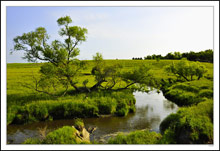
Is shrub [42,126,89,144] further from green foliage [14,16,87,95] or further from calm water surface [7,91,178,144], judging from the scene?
green foliage [14,16,87,95]

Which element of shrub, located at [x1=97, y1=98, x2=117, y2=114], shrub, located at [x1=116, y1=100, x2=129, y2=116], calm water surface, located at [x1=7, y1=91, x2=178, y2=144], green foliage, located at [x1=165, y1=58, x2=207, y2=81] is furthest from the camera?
green foliage, located at [x1=165, y1=58, x2=207, y2=81]

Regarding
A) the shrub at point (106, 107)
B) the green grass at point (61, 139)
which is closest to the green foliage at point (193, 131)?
the green grass at point (61, 139)

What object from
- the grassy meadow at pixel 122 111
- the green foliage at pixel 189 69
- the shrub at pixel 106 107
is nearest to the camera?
the grassy meadow at pixel 122 111

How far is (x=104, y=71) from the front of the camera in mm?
19188

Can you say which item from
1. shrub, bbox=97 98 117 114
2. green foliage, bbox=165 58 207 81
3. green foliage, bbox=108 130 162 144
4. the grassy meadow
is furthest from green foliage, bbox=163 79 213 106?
green foliage, bbox=108 130 162 144

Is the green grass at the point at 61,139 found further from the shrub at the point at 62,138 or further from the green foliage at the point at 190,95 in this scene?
the green foliage at the point at 190,95

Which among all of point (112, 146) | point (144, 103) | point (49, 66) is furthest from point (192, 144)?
point (49, 66)

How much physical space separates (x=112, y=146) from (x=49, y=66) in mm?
10956

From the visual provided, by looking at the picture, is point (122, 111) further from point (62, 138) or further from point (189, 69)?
point (189, 69)

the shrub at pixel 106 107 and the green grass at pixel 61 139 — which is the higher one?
the shrub at pixel 106 107

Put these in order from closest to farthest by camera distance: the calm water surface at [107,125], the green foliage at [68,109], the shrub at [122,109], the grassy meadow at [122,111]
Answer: the grassy meadow at [122,111] → the calm water surface at [107,125] → the green foliage at [68,109] → the shrub at [122,109]

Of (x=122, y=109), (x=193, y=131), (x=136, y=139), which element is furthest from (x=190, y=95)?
(x=136, y=139)

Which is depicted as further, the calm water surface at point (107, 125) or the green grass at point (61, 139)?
the calm water surface at point (107, 125)

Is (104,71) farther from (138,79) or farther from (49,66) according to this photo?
(49,66)
